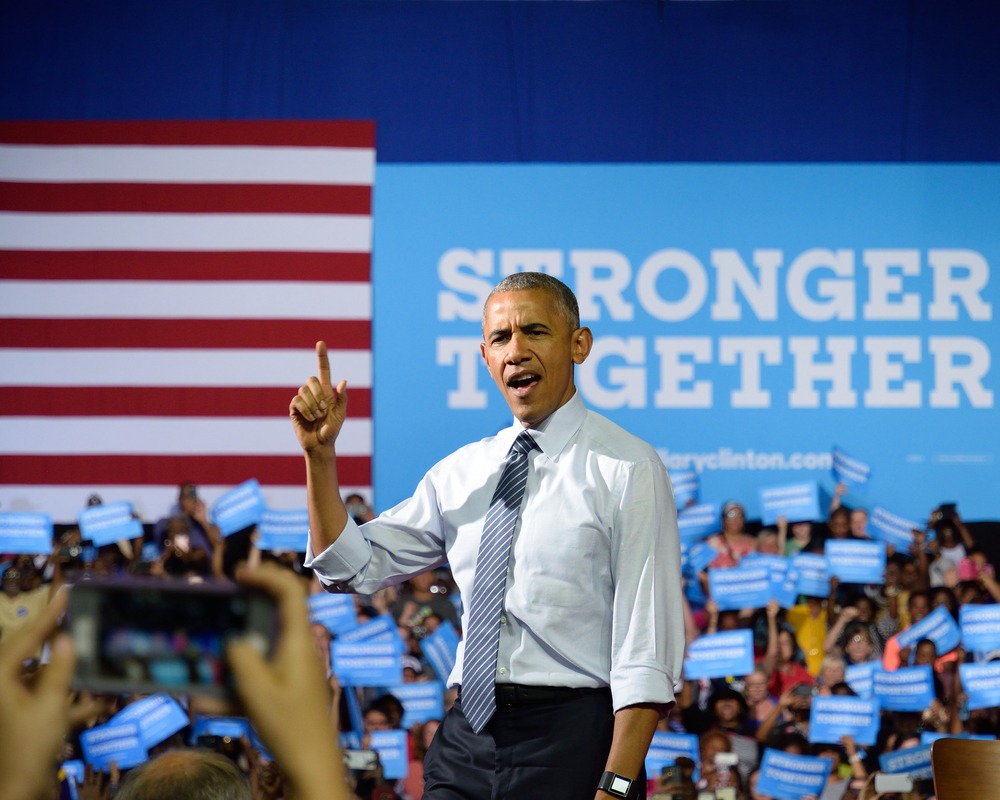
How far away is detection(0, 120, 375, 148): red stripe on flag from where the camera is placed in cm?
505

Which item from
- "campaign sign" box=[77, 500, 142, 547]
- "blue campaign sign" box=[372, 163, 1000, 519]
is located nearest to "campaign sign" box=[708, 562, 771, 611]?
"blue campaign sign" box=[372, 163, 1000, 519]

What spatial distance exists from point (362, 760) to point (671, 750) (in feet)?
4.10

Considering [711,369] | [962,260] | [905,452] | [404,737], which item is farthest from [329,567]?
[962,260]

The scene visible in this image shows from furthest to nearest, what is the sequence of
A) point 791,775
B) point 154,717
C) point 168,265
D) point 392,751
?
point 168,265
point 154,717
point 392,751
point 791,775

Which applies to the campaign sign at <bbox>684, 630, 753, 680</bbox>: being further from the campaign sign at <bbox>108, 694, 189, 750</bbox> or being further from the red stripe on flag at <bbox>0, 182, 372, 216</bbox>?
the red stripe on flag at <bbox>0, 182, 372, 216</bbox>

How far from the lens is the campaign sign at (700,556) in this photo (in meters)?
4.88

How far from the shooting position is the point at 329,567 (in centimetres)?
193

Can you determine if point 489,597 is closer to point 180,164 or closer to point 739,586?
point 739,586

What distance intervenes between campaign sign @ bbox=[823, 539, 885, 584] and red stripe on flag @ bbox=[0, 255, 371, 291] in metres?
2.35

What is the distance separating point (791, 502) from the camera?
487 centimetres

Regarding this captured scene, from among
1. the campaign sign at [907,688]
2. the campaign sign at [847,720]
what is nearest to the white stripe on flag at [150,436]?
the campaign sign at [847,720]

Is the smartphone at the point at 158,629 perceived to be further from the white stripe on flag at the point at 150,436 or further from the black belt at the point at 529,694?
the white stripe on flag at the point at 150,436

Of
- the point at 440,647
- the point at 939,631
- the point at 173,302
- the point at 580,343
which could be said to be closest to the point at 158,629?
the point at 580,343

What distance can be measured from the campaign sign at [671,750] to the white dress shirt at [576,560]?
117 inches
